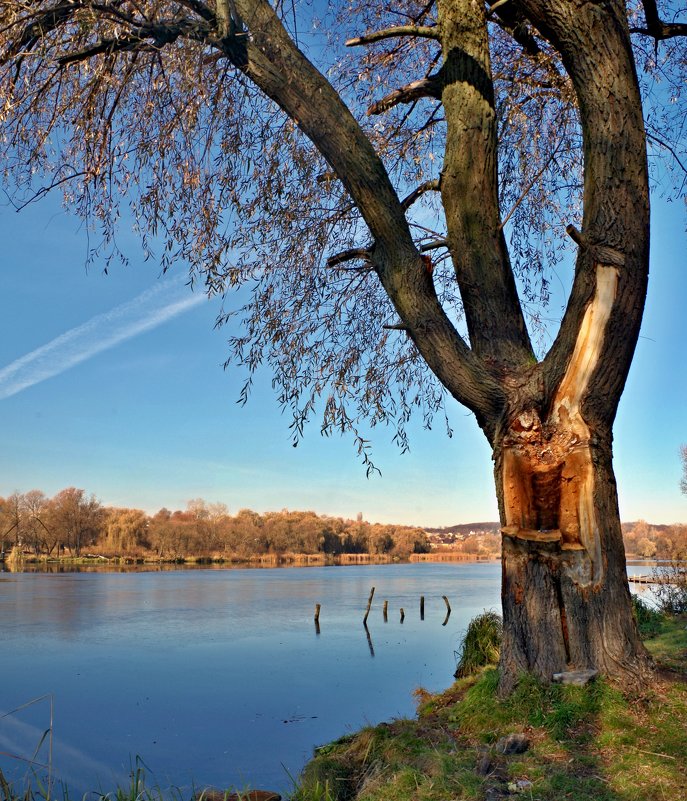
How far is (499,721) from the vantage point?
4.29 meters

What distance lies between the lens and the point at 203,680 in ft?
56.3

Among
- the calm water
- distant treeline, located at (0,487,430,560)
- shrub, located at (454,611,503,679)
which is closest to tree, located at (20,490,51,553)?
distant treeline, located at (0,487,430,560)

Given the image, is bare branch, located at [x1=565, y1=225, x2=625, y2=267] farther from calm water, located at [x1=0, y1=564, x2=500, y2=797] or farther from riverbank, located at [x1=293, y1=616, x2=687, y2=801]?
calm water, located at [x1=0, y1=564, x2=500, y2=797]

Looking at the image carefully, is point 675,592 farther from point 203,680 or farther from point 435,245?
point 203,680

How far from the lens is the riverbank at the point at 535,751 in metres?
3.42

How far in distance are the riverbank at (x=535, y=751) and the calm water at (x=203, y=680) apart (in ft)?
7.32

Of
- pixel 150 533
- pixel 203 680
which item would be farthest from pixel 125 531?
pixel 203 680

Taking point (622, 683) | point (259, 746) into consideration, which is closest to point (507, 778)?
point (622, 683)

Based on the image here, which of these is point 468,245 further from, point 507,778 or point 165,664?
point 165,664

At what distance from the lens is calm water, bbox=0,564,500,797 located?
1083cm

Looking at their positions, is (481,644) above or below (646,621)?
below

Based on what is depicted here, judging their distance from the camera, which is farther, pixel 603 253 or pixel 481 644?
pixel 481 644

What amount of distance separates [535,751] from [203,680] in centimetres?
1492

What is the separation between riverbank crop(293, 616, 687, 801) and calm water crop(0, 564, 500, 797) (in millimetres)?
2230
